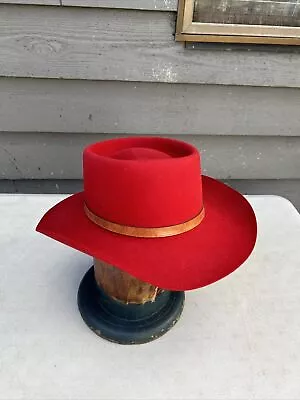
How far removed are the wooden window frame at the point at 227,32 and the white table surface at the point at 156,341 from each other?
58 cm

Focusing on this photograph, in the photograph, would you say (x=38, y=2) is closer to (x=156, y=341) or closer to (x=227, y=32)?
(x=227, y=32)

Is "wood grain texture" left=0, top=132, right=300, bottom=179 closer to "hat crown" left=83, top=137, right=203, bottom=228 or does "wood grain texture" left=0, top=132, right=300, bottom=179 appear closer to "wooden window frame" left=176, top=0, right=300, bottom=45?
"wooden window frame" left=176, top=0, right=300, bottom=45

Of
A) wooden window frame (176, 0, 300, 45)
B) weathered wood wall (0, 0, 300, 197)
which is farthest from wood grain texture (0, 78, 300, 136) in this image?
wooden window frame (176, 0, 300, 45)

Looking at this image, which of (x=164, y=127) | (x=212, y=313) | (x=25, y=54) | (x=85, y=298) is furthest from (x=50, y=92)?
(x=212, y=313)

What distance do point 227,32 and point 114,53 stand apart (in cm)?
31

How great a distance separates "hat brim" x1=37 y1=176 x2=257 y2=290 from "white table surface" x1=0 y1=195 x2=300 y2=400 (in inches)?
6.2

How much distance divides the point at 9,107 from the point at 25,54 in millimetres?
157

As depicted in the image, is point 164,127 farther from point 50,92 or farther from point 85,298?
point 85,298

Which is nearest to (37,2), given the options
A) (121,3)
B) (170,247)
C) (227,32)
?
(121,3)

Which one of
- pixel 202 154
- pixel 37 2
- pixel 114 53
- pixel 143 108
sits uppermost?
pixel 37 2

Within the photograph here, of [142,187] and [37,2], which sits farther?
[37,2]

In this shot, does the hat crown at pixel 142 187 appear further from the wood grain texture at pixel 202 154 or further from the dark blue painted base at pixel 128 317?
the wood grain texture at pixel 202 154

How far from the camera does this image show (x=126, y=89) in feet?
3.46

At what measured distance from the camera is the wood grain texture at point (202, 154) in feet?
3.65
